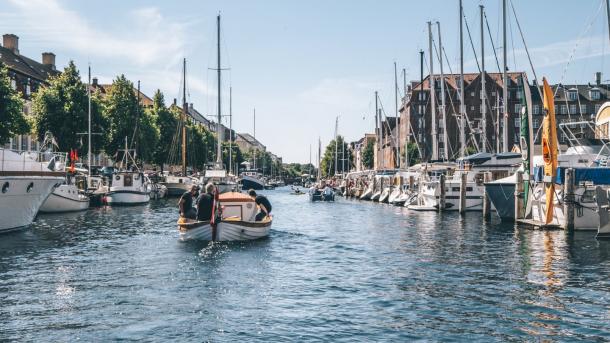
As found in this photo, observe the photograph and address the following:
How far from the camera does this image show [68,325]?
12219 millimetres

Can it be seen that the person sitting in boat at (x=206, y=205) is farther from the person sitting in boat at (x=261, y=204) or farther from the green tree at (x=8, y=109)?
the green tree at (x=8, y=109)

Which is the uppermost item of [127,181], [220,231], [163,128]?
[163,128]

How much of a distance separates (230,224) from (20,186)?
452 inches

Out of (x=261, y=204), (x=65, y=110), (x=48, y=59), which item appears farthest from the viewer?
(x=48, y=59)

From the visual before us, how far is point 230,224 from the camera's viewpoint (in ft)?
81.4

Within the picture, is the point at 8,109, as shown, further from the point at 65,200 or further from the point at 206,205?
the point at 206,205

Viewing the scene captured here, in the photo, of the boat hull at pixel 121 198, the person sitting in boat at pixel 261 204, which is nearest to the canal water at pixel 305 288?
the person sitting in boat at pixel 261 204

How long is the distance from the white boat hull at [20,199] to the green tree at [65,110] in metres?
28.9

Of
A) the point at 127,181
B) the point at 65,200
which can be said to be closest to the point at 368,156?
the point at 127,181

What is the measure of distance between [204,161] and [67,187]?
65.5 m

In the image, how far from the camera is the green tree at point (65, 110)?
58219 millimetres

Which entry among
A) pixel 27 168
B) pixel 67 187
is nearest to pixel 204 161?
pixel 67 187

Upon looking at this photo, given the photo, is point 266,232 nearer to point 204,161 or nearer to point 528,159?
point 528,159

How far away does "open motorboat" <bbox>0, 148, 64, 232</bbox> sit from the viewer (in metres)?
27.5
